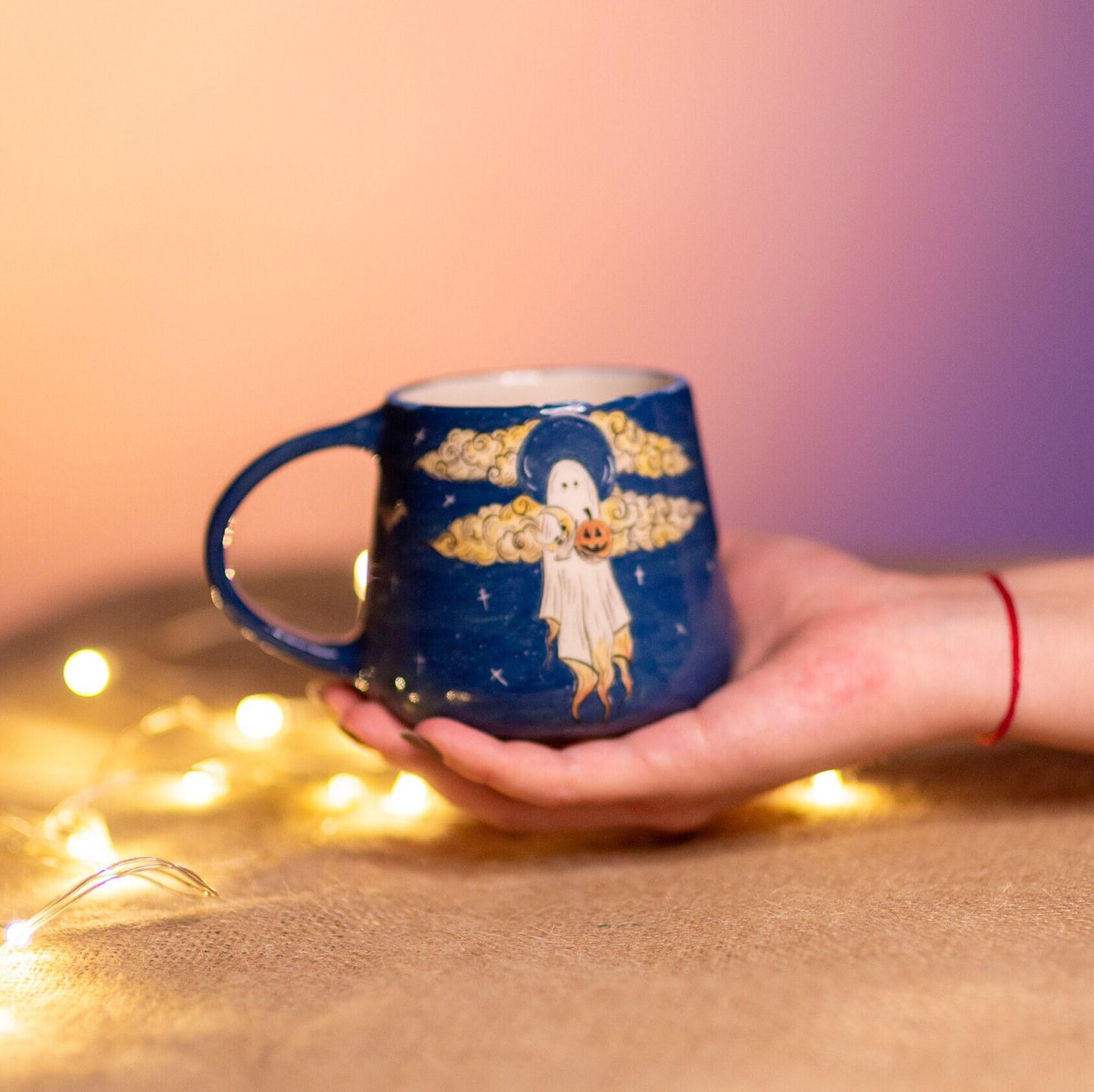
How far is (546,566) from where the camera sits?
754 millimetres

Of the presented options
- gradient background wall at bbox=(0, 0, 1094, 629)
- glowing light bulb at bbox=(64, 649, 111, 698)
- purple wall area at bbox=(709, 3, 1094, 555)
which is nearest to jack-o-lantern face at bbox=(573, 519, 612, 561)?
glowing light bulb at bbox=(64, 649, 111, 698)

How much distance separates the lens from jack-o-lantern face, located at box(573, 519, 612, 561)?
0.75 meters

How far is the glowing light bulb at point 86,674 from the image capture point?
43.6 inches

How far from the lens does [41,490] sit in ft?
6.86

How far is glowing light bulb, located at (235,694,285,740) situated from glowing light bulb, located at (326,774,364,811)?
14 cm

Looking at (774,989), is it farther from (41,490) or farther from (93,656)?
(41,490)

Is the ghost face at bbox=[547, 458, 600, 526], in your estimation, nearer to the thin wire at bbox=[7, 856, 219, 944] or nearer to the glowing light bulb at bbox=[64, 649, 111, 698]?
the thin wire at bbox=[7, 856, 219, 944]

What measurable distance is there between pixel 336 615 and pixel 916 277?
47.0 inches

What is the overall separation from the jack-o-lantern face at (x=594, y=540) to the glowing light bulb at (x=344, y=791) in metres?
0.26

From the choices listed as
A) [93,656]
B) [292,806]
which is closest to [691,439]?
[292,806]

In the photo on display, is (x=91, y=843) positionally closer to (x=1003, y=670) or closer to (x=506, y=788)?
(x=506, y=788)

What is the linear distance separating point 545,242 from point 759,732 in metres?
1.37

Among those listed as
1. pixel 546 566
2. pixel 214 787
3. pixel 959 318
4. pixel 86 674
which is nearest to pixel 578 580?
pixel 546 566

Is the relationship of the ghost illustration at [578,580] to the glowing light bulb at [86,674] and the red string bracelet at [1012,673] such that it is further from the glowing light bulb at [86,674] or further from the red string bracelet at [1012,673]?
the glowing light bulb at [86,674]
